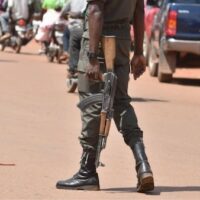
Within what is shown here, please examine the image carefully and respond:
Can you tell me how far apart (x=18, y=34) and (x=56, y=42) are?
285 cm

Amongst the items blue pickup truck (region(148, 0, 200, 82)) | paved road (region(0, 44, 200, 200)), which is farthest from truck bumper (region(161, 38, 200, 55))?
paved road (region(0, 44, 200, 200))

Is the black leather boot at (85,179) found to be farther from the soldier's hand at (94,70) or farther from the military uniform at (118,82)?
the soldier's hand at (94,70)

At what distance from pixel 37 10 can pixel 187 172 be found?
2023 cm

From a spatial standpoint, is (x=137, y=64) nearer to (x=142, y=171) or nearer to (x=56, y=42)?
(x=142, y=171)

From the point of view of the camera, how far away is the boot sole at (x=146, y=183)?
7348mm

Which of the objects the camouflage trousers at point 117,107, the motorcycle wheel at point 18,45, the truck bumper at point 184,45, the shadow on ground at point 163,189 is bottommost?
the motorcycle wheel at point 18,45

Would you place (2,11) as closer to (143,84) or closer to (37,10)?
(37,10)

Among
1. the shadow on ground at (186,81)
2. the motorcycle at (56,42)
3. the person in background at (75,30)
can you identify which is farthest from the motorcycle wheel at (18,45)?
the person in background at (75,30)

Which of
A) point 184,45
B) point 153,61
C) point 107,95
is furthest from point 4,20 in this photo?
point 107,95

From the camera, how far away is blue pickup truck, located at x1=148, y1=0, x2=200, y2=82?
1775 centimetres

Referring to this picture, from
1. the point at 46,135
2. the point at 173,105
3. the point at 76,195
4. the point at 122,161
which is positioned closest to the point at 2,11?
the point at 173,105

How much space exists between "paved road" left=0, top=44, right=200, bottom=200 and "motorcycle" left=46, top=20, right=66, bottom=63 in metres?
5.47

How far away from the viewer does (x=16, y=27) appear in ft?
87.5

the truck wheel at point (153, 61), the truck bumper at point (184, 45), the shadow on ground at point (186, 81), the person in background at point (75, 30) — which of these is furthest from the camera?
the truck wheel at point (153, 61)
